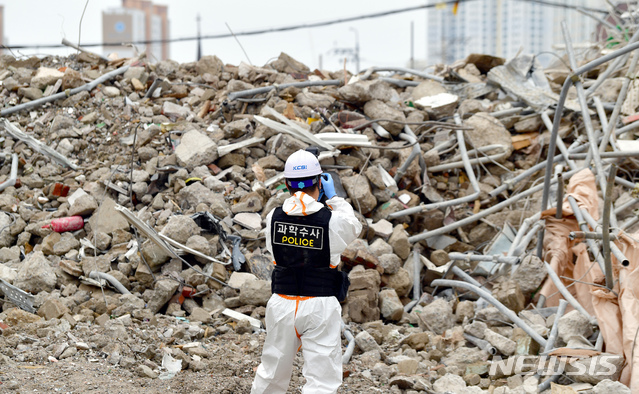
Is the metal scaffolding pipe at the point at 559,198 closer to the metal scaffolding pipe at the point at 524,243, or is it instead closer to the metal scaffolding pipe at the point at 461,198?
the metal scaffolding pipe at the point at 524,243

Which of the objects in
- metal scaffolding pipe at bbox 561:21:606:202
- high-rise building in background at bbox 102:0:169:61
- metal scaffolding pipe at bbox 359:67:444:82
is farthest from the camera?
high-rise building in background at bbox 102:0:169:61

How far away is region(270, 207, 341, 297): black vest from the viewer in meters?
3.47

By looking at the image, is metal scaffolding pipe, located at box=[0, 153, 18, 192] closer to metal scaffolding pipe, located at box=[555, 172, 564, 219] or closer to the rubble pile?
the rubble pile

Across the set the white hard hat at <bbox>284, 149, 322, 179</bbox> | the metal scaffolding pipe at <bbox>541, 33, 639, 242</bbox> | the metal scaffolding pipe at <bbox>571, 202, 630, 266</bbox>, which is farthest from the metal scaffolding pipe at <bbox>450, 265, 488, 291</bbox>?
the white hard hat at <bbox>284, 149, 322, 179</bbox>

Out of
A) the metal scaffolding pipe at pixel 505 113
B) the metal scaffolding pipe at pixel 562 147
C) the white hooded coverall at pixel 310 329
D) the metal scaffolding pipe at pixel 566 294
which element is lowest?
the metal scaffolding pipe at pixel 566 294

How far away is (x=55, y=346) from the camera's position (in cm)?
441

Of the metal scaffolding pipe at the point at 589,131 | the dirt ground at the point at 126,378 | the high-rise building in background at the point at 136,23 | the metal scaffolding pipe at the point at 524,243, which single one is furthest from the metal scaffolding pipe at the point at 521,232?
the high-rise building in background at the point at 136,23

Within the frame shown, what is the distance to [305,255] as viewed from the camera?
352 centimetres

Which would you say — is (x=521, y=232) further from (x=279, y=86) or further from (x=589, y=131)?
(x=279, y=86)

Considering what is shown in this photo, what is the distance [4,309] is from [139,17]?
6440cm

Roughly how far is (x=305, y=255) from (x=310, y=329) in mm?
436

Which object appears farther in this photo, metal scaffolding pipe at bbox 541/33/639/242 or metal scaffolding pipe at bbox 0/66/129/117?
metal scaffolding pipe at bbox 0/66/129/117

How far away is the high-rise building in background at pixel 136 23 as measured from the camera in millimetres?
58594

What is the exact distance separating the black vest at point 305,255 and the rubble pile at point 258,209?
113cm
